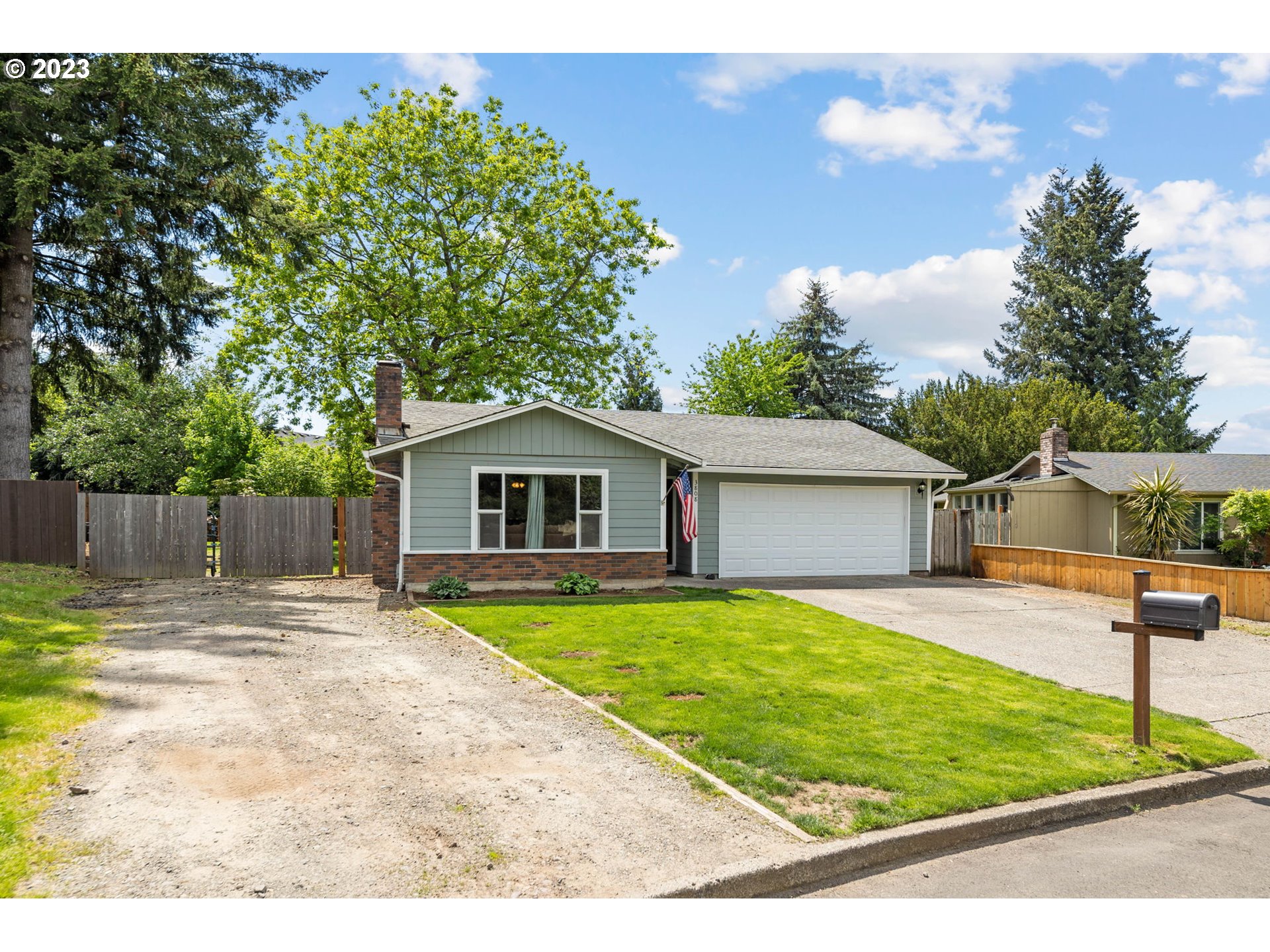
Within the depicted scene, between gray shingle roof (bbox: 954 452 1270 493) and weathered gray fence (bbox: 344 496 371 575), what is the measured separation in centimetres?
1741

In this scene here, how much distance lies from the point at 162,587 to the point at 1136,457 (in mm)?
26096

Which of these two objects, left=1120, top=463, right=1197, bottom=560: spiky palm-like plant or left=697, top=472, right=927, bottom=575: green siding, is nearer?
left=697, top=472, right=927, bottom=575: green siding

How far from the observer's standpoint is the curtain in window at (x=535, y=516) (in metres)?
14.9

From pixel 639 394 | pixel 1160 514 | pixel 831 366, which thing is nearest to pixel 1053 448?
pixel 1160 514

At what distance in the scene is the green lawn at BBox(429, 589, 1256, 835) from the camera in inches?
198

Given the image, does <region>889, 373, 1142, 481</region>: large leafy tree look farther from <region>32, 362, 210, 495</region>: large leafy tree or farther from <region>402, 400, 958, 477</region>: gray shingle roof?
<region>32, 362, 210, 495</region>: large leafy tree

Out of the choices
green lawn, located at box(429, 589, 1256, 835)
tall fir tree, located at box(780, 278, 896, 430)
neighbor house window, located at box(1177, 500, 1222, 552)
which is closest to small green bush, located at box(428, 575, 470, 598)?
green lawn, located at box(429, 589, 1256, 835)

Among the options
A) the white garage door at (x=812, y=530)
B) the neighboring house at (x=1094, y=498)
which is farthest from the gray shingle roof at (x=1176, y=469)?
the white garage door at (x=812, y=530)

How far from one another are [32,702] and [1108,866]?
25.3 ft

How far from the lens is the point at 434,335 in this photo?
26.9 metres

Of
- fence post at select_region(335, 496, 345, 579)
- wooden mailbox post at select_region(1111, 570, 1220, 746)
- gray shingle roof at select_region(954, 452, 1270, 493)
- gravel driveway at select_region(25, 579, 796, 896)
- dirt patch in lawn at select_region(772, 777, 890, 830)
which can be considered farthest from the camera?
gray shingle roof at select_region(954, 452, 1270, 493)

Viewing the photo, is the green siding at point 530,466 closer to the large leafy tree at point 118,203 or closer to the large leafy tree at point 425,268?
the large leafy tree at point 118,203
